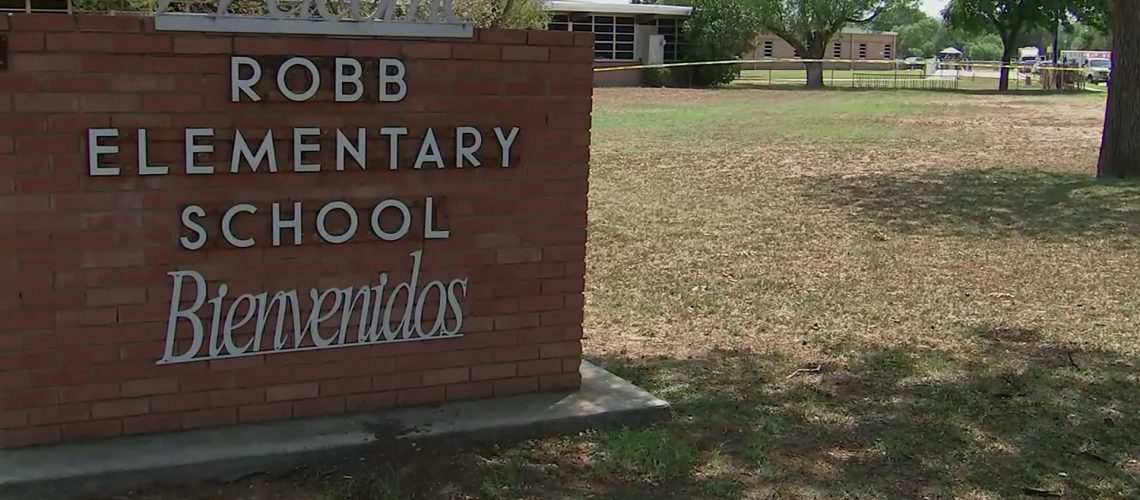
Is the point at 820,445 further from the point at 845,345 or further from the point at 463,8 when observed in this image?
the point at 463,8

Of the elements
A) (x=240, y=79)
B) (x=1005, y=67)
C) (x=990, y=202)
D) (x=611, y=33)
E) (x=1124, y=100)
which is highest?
(x=611, y=33)

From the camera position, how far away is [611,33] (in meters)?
44.7

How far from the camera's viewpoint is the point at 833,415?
4.50 m

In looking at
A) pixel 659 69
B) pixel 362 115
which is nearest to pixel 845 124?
pixel 362 115

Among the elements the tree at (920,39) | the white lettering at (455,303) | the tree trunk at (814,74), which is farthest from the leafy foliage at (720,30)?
the tree at (920,39)

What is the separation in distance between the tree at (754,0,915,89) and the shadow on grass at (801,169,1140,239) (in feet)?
125

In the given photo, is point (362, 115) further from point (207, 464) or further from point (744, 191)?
point (744, 191)

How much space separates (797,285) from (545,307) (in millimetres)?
3053

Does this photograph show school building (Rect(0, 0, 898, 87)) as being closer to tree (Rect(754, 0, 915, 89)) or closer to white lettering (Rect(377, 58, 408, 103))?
tree (Rect(754, 0, 915, 89))

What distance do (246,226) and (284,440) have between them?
73cm

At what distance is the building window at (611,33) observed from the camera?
145ft

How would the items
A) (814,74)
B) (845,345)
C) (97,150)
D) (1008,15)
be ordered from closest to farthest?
(97,150)
(845,345)
(1008,15)
(814,74)

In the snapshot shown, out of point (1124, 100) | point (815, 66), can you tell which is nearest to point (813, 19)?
point (815, 66)

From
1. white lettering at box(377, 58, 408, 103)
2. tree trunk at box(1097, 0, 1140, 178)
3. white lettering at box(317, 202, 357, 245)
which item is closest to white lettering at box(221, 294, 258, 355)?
white lettering at box(317, 202, 357, 245)
